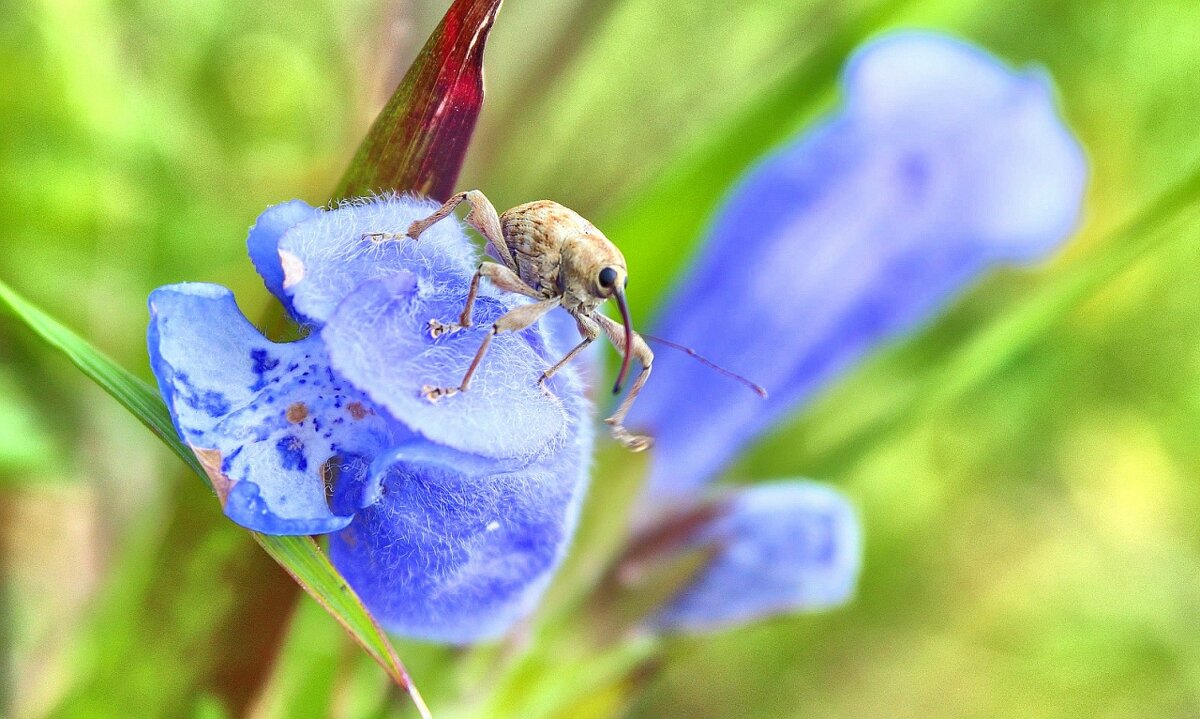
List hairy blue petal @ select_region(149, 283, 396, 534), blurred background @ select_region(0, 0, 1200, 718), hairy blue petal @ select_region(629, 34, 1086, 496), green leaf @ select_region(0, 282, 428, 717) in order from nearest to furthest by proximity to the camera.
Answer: hairy blue petal @ select_region(149, 283, 396, 534) < green leaf @ select_region(0, 282, 428, 717) < blurred background @ select_region(0, 0, 1200, 718) < hairy blue petal @ select_region(629, 34, 1086, 496)

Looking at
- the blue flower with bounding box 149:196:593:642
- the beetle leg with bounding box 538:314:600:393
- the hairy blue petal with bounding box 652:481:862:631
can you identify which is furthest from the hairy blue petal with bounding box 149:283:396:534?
the hairy blue petal with bounding box 652:481:862:631

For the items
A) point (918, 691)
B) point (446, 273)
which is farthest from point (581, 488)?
point (918, 691)

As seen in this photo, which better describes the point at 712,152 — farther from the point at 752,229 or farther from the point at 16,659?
the point at 16,659

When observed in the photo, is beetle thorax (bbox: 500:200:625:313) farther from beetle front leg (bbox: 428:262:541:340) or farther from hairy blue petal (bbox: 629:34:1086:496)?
hairy blue petal (bbox: 629:34:1086:496)

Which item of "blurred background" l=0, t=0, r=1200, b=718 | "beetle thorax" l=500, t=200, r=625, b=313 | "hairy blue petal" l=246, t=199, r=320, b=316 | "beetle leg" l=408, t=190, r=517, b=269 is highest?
"beetle thorax" l=500, t=200, r=625, b=313

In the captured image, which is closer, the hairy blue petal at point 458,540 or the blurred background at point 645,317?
the hairy blue petal at point 458,540

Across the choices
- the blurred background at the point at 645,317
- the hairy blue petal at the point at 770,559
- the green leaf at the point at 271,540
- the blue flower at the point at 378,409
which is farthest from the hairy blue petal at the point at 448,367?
the hairy blue petal at the point at 770,559

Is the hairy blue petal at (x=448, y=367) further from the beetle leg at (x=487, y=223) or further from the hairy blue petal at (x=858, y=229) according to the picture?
the hairy blue petal at (x=858, y=229)
